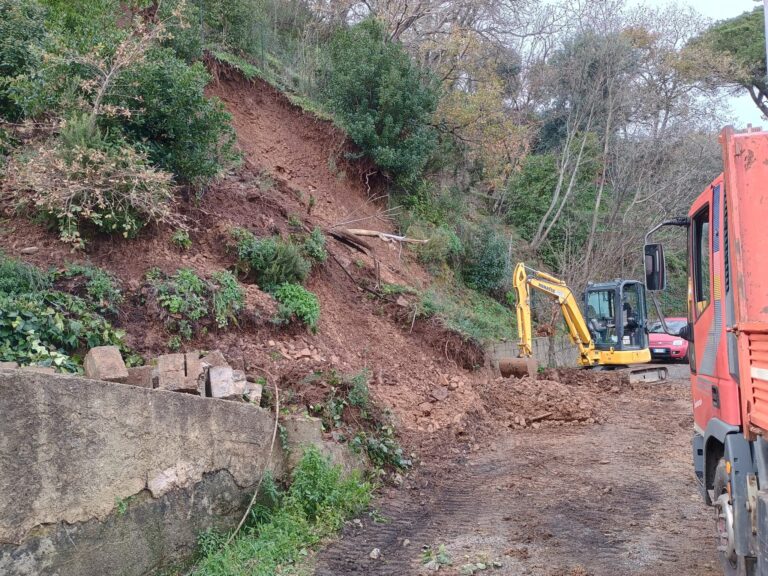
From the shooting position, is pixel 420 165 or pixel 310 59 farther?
pixel 310 59

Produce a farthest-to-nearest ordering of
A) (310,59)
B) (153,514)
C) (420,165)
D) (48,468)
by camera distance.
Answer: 1. (310,59)
2. (420,165)
3. (153,514)
4. (48,468)

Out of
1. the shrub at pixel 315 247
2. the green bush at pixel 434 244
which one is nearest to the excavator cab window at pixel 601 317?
the green bush at pixel 434 244

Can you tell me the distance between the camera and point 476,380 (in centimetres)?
1298

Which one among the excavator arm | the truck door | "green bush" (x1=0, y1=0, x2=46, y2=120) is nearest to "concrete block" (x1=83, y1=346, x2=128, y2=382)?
the truck door

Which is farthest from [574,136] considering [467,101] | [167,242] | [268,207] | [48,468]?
[48,468]

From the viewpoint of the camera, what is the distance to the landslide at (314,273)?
300 inches

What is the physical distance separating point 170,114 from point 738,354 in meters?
7.54

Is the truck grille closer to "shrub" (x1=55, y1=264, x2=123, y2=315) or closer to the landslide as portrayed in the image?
the landslide

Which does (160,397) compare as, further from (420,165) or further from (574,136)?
(574,136)

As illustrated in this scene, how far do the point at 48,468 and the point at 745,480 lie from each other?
431cm

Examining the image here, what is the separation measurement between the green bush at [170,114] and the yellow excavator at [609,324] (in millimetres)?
8454

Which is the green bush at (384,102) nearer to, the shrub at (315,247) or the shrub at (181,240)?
the shrub at (315,247)

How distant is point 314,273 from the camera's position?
11.0 meters

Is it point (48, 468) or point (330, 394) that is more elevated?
point (48, 468)
